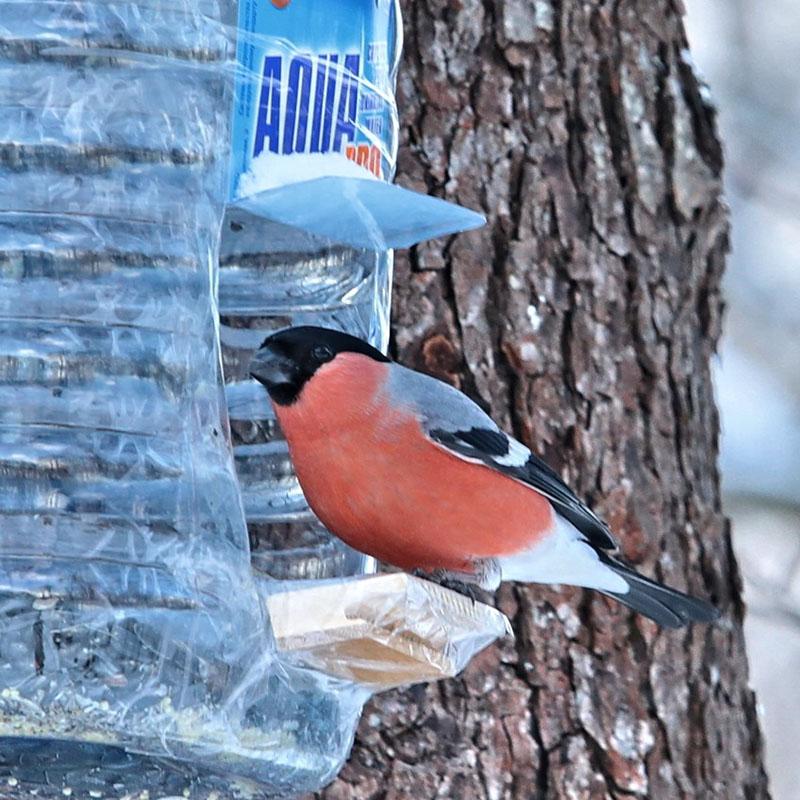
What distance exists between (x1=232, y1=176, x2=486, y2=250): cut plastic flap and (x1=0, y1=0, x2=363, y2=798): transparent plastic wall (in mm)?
98

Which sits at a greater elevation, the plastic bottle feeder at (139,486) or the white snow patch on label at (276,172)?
the white snow patch on label at (276,172)

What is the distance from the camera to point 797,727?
8133 millimetres

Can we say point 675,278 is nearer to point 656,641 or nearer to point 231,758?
point 656,641

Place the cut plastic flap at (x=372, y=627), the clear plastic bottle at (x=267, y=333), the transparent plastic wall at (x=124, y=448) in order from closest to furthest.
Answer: the transparent plastic wall at (x=124, y=448) → the cut plastic flap at (x=372, y=627) → the clear plastic bottle at (x=267, y=333)

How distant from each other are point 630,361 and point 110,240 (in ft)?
4.43

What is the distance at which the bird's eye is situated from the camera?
2380 mm

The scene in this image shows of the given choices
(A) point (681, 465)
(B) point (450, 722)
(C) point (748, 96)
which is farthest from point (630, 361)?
(C) point (748, 96)

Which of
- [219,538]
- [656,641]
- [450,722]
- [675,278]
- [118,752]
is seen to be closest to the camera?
[118,752]

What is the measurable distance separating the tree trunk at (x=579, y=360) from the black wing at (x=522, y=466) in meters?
0.30

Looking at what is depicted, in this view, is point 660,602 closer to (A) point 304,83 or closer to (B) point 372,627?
(B) point 372,627

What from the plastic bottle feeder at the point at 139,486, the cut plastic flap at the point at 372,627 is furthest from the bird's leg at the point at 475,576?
the cut plastic flap at the point at 372,627

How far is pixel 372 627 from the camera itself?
1.88m

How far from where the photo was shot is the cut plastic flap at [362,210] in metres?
2.09

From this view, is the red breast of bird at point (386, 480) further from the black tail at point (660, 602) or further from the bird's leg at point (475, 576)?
the black tail at point (660, 602)
